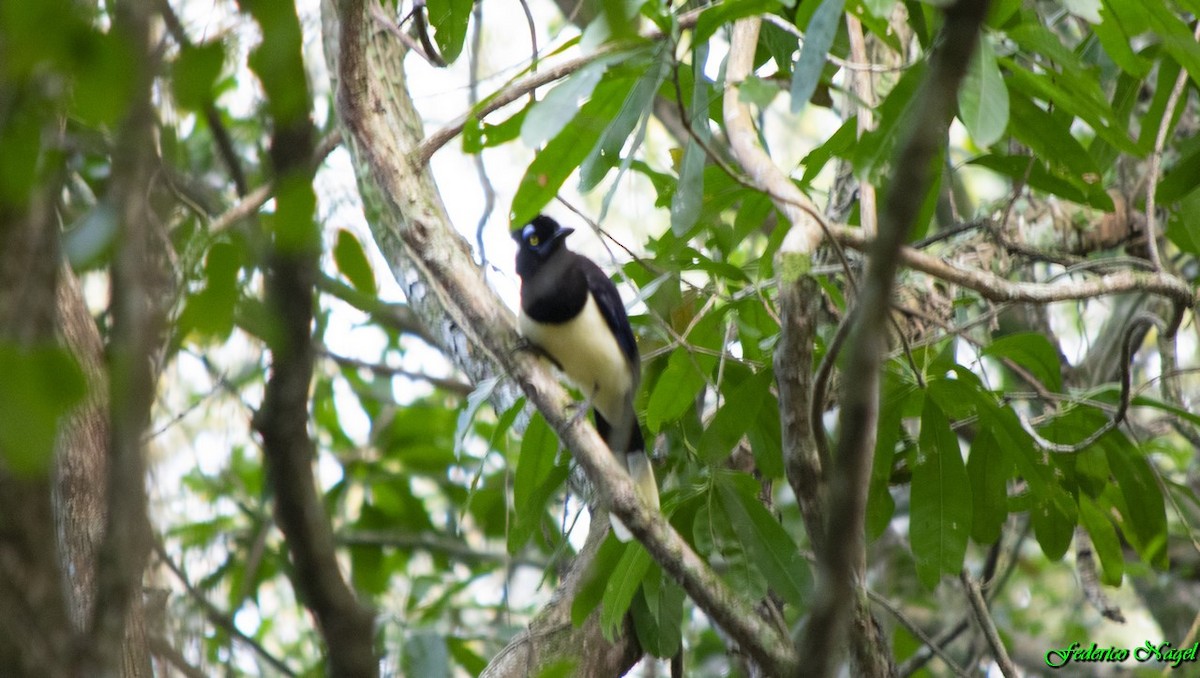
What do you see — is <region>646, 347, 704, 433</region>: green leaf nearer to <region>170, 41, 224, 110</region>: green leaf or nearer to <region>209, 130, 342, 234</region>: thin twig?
<region>209, 130, 342, 234</region>: thin twig

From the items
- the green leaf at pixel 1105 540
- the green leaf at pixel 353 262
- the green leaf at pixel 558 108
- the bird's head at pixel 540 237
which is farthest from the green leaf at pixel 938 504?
the green leaf at pixel 353 262

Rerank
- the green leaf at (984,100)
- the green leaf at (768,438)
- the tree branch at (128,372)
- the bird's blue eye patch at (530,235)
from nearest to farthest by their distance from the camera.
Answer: the tree branch at (128,372)
the green leaf at (984,100)
the green leaf at (768,438)
the bird's blue eye patch at (530,235)

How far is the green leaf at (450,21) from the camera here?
271cm

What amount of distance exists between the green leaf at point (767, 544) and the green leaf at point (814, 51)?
103cm

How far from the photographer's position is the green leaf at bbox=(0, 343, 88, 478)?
1.02 meters

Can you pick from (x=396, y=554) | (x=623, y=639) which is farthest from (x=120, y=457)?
(x=396, y=554)

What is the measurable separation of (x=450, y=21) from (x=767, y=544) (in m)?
1.43

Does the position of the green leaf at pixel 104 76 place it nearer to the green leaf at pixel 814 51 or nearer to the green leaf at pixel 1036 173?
the green leaf at pixel 814 51

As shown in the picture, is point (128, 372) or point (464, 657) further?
point (464, 657)

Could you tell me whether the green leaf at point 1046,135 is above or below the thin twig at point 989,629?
above

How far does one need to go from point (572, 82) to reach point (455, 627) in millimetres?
2246

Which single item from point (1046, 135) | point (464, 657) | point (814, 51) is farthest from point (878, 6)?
point (464, 657)

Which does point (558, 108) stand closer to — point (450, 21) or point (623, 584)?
point (450, 21)

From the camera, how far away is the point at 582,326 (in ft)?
11.6
